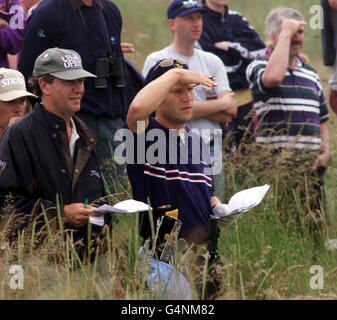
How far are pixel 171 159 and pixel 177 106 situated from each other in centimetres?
30

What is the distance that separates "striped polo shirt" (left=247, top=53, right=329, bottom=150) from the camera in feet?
21.1

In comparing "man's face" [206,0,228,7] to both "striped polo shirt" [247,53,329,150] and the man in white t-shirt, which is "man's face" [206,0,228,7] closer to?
the man in white t-shirt

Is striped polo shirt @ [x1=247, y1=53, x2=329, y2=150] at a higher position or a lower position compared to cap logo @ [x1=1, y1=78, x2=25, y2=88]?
higher

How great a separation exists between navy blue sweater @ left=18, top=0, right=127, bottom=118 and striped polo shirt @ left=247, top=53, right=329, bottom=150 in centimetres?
144

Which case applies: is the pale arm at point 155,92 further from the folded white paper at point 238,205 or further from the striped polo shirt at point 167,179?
the folded white paper at point 238,205

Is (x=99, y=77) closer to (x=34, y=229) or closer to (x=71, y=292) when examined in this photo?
(x=34, y=229)

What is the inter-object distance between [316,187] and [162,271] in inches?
109

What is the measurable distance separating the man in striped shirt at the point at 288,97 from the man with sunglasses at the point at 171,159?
216 cm

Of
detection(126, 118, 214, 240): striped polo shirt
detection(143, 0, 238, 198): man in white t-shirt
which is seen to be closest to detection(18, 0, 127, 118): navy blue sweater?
detection(143, 0, 238, 198): man in white t-shirt

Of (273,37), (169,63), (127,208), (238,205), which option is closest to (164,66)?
(169,63)

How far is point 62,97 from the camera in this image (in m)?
4.48

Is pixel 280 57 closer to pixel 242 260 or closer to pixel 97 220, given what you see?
pixel 242 260

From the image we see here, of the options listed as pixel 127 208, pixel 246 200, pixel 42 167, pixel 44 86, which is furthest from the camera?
pixel 44 86

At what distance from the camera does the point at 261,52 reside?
726cm
